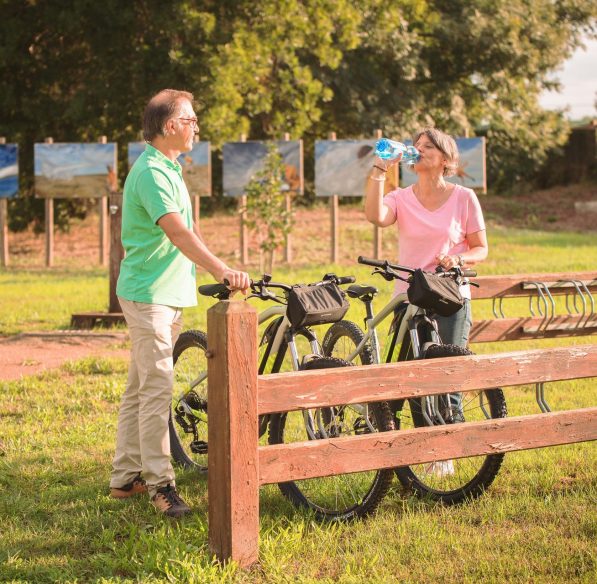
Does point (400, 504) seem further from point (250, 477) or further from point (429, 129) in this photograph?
point (429, 129)

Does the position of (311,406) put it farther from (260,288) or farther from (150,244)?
(150,244)

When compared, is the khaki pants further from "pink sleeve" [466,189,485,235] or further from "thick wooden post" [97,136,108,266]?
"thick wooden post" [97,136,108,266]

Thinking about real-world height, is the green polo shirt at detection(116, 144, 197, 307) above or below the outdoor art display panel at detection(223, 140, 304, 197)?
below

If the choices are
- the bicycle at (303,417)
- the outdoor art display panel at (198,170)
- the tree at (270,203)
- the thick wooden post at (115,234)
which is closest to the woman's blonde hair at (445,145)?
the bicycle at (303,417)

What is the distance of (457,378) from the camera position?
5.10 meters

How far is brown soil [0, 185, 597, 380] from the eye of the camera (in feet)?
37.6

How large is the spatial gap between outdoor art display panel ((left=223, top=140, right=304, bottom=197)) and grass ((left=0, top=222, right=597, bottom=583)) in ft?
42.0

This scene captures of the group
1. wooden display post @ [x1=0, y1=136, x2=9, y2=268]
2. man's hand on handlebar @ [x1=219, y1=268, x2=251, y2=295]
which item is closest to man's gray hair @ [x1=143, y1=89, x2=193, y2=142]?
man's hand on handlebar @ [x1=219, y1=268, x2=251, y2=295]

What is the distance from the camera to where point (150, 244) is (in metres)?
5.47

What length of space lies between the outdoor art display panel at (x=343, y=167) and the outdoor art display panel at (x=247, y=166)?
0.43 meters

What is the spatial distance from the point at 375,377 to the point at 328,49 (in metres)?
18.4

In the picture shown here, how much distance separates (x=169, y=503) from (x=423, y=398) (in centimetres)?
140

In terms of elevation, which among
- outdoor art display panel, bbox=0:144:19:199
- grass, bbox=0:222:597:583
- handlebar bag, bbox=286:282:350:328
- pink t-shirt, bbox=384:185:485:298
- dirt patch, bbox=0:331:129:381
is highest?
outdoor art display panel, bbox=0:144:19:199

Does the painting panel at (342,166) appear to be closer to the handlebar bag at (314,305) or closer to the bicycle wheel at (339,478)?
the bicycle wheel at (339,478)
